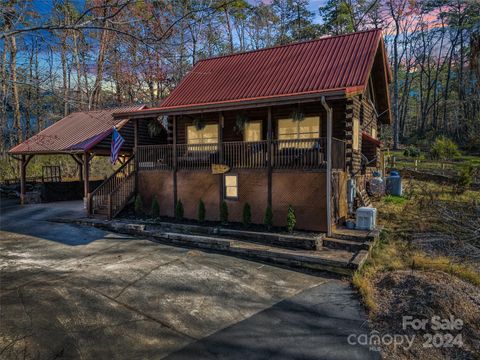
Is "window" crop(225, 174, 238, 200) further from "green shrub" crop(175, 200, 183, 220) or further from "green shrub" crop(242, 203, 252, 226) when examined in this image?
"green shrub" crop(175, 200, 183, 220)

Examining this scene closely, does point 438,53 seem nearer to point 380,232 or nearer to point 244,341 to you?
point 380,232

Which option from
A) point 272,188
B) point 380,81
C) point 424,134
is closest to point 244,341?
point 272,188

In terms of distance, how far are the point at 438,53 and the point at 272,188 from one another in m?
Answer: 42.4

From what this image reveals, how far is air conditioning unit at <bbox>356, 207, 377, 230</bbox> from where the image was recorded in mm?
10727

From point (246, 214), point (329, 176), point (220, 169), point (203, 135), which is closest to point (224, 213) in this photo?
point (246, 214)

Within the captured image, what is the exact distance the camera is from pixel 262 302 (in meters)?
6.22

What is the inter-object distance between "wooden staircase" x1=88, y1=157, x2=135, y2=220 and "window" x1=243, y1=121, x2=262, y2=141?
17.5ft

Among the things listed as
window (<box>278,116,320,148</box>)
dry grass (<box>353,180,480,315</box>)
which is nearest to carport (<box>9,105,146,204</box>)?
window (<box>278,116,320,148</box>)

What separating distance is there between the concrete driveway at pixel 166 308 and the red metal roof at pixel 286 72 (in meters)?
6.71

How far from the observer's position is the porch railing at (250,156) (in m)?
10.9

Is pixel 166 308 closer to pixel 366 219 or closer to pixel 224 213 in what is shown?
pixel 224 213

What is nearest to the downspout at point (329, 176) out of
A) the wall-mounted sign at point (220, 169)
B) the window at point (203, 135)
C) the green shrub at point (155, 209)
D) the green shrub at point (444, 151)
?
the wall-mounted sign at point (220, 169)

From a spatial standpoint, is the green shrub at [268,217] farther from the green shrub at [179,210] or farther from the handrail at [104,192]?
the handrail at [104,192]

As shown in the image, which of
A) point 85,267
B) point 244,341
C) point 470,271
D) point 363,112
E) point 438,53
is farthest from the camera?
point 438,53
